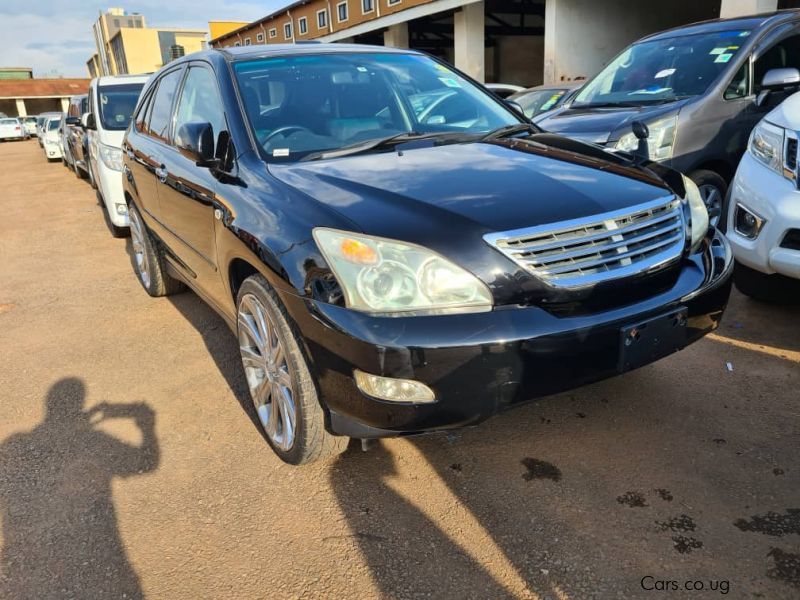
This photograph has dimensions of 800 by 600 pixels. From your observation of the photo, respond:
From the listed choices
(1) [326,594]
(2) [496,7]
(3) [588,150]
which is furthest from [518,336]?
(2) [496,7]

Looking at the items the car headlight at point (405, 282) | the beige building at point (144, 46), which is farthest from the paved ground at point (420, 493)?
the beige building at point (144, 46)

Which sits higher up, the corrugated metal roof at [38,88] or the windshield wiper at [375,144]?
the corrugated metal roof at [38,88]

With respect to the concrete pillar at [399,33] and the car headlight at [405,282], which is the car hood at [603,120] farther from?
the concrete pillar at [399,33]

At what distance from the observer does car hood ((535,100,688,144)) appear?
4.85 meters

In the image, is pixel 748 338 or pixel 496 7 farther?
pixel 496 7

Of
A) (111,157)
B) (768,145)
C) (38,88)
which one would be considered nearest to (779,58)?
(768,145)

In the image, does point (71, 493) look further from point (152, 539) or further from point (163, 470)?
point (152, 539)

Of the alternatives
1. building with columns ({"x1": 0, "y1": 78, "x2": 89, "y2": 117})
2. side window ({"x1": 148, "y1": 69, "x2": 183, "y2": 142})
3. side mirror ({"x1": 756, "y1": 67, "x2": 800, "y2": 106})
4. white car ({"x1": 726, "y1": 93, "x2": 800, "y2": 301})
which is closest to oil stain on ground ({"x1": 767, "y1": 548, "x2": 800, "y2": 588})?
white car ({"x1": 726, "y1": 93, "x2": 800, "y2": 301})

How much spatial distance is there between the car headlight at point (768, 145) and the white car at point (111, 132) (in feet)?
19.5

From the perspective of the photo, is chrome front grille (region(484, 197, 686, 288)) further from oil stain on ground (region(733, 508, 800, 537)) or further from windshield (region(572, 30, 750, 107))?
windshield (region(572, 30, 750, 107))

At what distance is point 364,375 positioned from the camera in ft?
6.62

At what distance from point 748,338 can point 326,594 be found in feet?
9.39

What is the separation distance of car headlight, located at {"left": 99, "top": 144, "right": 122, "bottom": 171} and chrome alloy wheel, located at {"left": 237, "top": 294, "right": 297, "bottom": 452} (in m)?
4.89

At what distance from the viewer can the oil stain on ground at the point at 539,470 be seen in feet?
8.10
